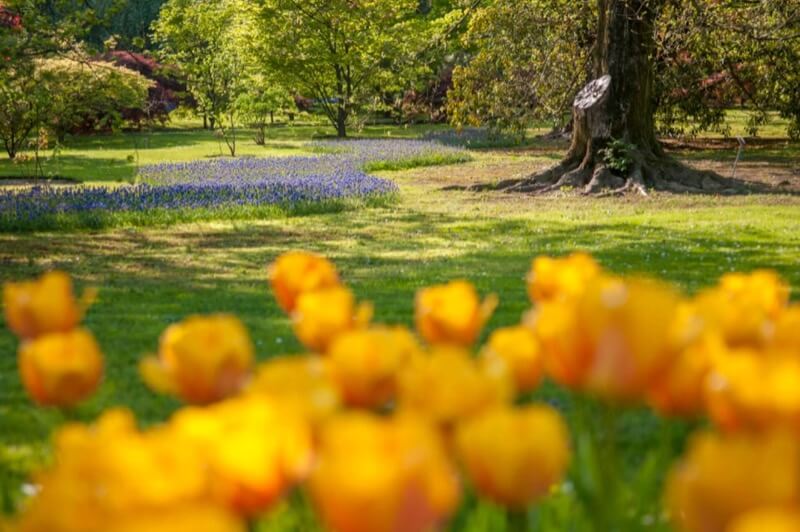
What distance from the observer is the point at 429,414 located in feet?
4.49

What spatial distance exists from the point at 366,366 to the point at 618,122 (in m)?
16.3

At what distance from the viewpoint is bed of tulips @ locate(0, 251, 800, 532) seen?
1.01 meters

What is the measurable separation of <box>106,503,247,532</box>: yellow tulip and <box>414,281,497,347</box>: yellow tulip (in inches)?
37.1

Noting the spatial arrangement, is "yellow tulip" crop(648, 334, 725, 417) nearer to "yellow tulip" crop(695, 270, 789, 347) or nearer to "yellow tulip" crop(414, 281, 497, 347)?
"yellow tulip" crop(695, 270, 789, 347)

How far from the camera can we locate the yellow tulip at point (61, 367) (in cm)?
170

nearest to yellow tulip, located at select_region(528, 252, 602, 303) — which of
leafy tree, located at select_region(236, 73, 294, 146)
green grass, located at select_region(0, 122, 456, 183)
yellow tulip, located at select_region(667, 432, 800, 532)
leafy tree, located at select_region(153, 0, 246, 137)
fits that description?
yellow tulip, located at select_region(667, 432, 800, 532)

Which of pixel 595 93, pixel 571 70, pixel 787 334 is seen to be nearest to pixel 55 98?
pixel 595 93

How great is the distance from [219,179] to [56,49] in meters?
6.99

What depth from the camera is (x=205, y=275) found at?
382 inches

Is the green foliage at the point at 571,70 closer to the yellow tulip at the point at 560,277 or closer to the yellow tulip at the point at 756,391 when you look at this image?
the yellow tulip at the point at 560,277

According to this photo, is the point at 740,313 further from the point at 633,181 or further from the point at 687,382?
the point at 633,181

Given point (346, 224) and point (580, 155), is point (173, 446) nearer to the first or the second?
point (346, 224)

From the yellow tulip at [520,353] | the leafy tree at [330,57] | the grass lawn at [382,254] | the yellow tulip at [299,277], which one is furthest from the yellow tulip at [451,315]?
the leafy tree at [330,57]

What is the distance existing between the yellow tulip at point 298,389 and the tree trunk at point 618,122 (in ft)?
51.2
